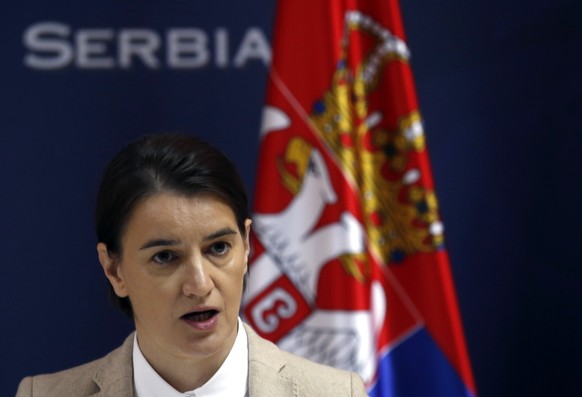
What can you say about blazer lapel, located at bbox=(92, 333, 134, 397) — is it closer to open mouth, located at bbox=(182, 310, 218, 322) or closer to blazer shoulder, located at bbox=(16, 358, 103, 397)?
blazer shoulder, located at bbox=(16, 358, 103, 397)

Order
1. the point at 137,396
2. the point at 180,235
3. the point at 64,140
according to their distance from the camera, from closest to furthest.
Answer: the point at 180,235
the point at 137,396
the point at 64,140

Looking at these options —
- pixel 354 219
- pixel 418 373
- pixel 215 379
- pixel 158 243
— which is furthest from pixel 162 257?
pixel 418 373

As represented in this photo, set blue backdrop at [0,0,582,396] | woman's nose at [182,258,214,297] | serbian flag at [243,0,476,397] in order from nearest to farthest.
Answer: woman's nose at [182,258,214,297], serbian flag at [243,0,476,397], blue backdrop at [0,0,582,396]

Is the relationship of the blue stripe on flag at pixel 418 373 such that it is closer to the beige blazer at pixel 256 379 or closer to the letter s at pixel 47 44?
the beige blazer at pixel 256 379

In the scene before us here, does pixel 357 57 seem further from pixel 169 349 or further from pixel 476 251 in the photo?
pixel 169 349

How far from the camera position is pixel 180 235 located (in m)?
1.86

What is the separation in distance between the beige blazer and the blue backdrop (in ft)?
5.60

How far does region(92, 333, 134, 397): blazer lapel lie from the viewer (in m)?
2.03

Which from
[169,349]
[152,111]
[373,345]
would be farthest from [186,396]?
[152,111]

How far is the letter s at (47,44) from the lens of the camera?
3.78m

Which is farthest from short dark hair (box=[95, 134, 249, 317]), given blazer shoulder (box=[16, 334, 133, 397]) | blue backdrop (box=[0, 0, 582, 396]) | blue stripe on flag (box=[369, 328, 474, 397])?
blue backdrop (box=[0, 0, 582, 396])

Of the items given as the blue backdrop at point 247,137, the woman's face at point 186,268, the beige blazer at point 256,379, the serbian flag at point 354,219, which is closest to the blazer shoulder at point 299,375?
the beige blazer at point 256,379

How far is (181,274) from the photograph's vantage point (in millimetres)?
1869

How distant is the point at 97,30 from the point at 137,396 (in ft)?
6.67
